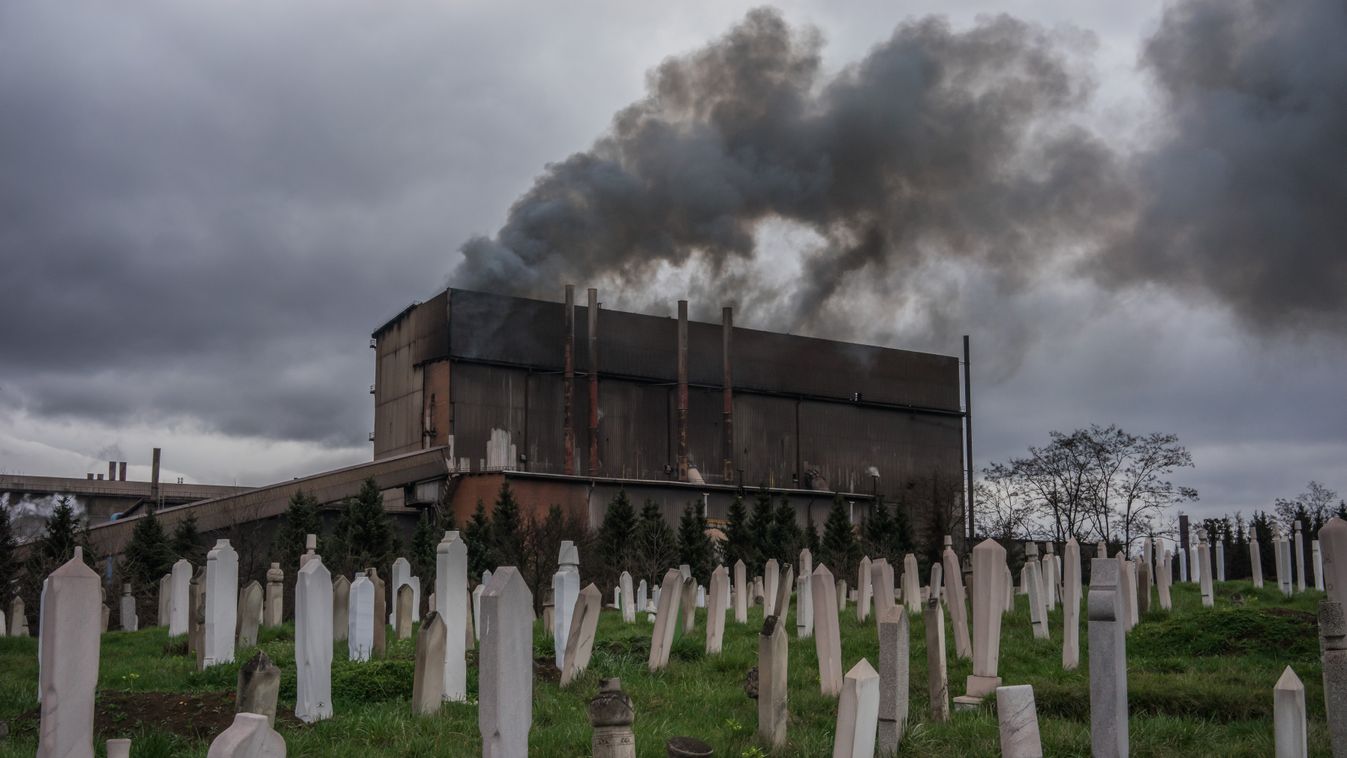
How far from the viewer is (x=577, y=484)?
163 ft

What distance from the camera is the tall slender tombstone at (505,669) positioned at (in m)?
5.96

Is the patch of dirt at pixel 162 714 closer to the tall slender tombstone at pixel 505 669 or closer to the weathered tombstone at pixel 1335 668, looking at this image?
the tall slender tombstone at pixel 505 669

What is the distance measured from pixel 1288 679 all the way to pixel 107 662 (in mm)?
12663

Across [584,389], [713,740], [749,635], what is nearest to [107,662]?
→ [749,635]

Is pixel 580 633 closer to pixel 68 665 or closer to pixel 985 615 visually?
pixel 985 615

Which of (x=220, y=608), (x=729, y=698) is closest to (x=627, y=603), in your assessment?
(x=220, y=608)

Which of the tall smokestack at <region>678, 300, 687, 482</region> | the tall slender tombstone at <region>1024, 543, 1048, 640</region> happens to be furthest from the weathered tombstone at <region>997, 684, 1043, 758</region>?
the tall smokestack at <region>678, 300, 687, 482</region>

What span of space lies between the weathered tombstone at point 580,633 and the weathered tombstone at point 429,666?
8.05ft

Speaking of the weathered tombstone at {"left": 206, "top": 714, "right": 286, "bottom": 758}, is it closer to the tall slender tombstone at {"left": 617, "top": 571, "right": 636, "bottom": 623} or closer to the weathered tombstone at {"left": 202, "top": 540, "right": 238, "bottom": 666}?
the weathered tombstone at {"left": 202, "top": 540, "right": 238, "bottom": 666}

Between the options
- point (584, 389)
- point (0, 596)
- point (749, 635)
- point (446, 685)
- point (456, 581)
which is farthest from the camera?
point (584, 389)

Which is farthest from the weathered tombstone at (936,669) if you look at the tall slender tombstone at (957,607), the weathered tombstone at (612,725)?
the weathered tombstone at (612,725)

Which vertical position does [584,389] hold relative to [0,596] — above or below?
above

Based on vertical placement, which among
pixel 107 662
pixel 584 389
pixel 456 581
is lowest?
pixel 107 662

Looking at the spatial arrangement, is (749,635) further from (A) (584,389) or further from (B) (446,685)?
(A) (584,389)
